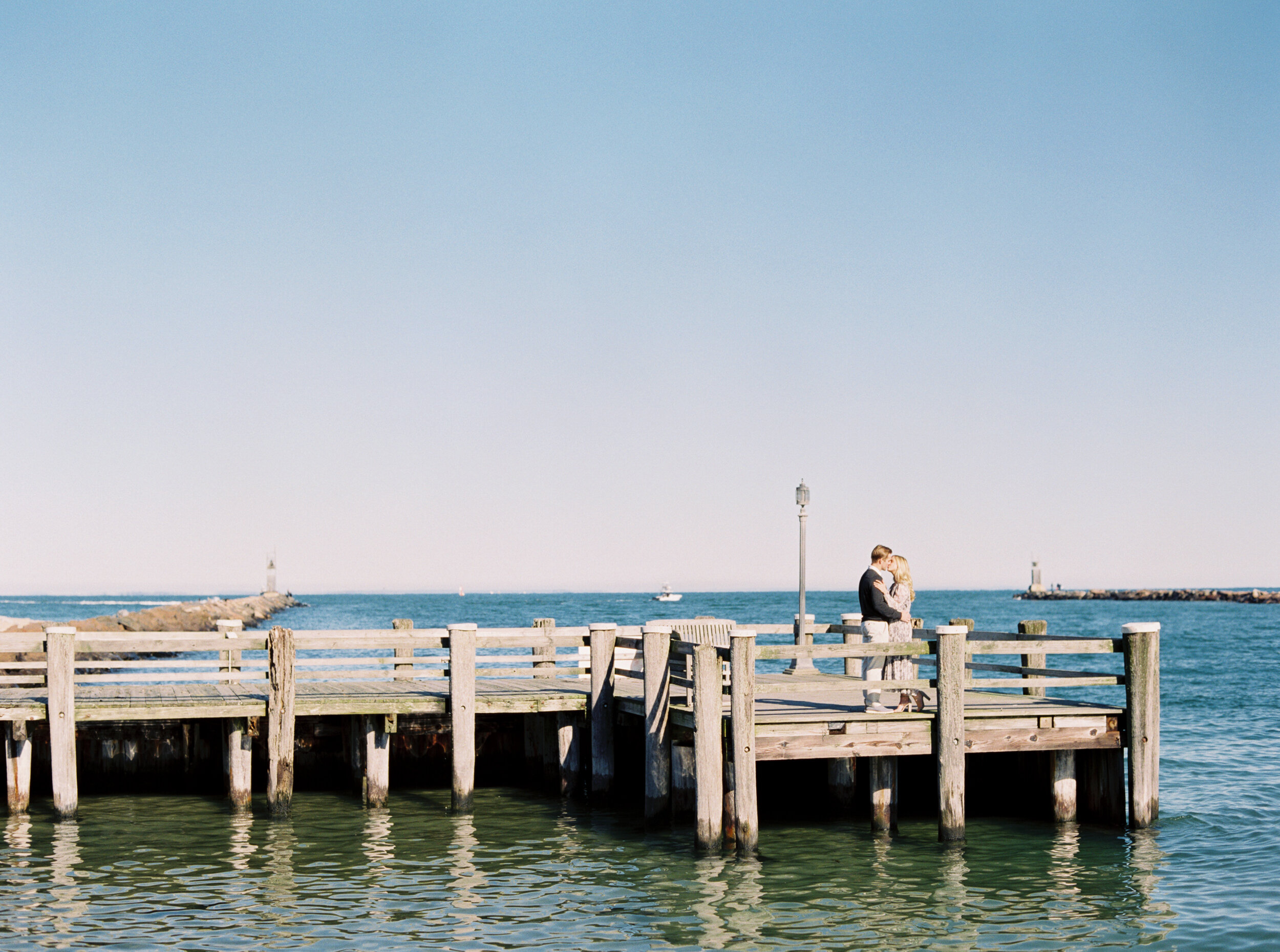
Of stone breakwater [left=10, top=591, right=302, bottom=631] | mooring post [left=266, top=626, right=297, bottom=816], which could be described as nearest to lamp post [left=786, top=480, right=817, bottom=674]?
mooring post [left=266, top=626, right=297, bottom=816]

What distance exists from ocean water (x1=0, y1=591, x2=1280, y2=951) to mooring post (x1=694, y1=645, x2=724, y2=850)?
0.39 meters

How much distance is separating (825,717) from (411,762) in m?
6.90

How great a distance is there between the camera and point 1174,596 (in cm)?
15462

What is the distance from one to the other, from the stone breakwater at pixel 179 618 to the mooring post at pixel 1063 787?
1333 cm

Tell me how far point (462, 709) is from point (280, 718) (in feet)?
7.00

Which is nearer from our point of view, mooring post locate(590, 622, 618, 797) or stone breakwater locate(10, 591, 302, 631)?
mooring post locate(590, 622, 618, 797)

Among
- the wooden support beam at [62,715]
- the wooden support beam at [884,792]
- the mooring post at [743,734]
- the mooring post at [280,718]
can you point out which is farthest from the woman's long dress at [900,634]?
the wooden support beam at [62,715]

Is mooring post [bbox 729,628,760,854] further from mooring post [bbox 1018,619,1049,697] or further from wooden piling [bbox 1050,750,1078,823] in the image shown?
mooring post [bbox 1018,619,1049,697]

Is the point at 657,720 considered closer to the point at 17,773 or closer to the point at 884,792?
the point at 884,792

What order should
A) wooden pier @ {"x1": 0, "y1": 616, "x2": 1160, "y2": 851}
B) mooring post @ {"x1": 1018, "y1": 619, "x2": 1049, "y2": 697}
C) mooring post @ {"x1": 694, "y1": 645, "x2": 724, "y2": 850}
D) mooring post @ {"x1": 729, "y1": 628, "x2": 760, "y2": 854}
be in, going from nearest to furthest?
mooring post @ {"x1": 729, "y1": 628, "x2": 760, "y2": 854} → mooring post @ {"x1": 694, "y1": 645, "x2": 724, "y2": 850} → wooden pier @ {"x1": 0, "y1": 616, "x2": 1160, "y2": 851} → mooring post @ {"x1": 1018, "y1": 619, "x2": 1049, "y2": 697}

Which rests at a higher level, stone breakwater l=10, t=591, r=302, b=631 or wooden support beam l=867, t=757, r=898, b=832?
wooden support beam l=867, t=757, r=898, b=832

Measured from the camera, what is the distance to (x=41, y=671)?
22203 mm

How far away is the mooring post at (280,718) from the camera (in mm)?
15430

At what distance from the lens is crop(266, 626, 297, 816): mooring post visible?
50.6 ft
